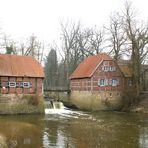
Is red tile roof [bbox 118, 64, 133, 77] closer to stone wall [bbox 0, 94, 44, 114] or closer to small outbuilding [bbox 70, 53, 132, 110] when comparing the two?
small outbuilding [bbox 70, 53, 132, 110]

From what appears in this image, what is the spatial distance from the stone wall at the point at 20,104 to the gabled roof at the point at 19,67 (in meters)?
2.12

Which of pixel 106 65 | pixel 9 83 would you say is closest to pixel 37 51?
pixel 106 65

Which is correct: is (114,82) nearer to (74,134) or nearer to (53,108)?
(53,108)

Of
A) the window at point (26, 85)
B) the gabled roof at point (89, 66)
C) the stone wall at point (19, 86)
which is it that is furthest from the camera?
the gabled roof at point (89, 66)

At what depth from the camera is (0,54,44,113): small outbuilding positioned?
29234 mm

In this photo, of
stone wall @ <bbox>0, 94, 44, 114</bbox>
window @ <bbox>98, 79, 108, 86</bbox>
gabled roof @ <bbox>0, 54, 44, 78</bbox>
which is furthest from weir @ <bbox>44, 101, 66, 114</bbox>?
window @ <bbox>98, 79, 108, 86</bbox>

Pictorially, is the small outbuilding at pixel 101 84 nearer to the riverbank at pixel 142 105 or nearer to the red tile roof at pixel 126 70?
the red tile roof at pixel 126 70

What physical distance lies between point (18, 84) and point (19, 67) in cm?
182

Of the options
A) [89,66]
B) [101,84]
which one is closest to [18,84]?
[89,66]

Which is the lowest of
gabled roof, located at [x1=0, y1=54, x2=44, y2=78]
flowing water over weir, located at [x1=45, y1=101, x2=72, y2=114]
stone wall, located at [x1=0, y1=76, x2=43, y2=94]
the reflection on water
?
the reflection on water

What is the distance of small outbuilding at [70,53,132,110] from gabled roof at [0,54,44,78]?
263 inches

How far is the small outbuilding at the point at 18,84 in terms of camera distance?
1151 inches

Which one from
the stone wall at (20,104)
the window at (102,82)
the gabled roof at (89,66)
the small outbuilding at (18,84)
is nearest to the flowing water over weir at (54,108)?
the stone wall at (20,104)

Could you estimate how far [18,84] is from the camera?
99.7 feet
